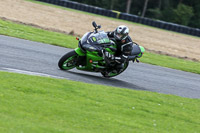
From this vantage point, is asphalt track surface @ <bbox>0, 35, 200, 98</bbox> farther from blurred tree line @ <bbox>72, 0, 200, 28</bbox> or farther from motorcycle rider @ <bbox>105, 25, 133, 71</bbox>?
blurred tree line @ <bbox>72, 0, 200, 28</bbox>

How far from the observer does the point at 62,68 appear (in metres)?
10.4

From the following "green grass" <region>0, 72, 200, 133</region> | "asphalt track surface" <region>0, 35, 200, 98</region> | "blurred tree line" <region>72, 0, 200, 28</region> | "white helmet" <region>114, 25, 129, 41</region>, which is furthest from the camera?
"blurred tree line" <region>72, 0, 200, 28</region>

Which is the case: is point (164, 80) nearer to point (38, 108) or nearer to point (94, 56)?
point (94, 56)

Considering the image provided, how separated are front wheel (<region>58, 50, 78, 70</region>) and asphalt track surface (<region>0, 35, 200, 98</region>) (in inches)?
6.2

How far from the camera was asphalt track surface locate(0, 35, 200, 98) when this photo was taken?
32.7 ft

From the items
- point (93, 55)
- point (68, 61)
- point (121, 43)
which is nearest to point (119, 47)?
point (121, 43)

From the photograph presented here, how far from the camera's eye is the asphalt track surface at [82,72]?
9961 millimetres

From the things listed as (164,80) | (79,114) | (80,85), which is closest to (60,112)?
(79,114)

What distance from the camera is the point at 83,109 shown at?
23.1 feet

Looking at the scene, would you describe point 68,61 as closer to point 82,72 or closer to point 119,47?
point 82,72

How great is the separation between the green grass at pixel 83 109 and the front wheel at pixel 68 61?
1361mm

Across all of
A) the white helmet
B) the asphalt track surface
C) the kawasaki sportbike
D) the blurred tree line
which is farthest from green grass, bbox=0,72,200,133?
the blurred tree line

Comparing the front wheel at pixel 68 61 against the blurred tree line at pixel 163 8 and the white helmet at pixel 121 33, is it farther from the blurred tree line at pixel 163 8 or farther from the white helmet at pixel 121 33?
the blurred tree line at pixel 163 8

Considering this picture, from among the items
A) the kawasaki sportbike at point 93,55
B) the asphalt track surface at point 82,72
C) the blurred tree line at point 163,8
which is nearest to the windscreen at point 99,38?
the kawasaki sportbike at point 93,55
